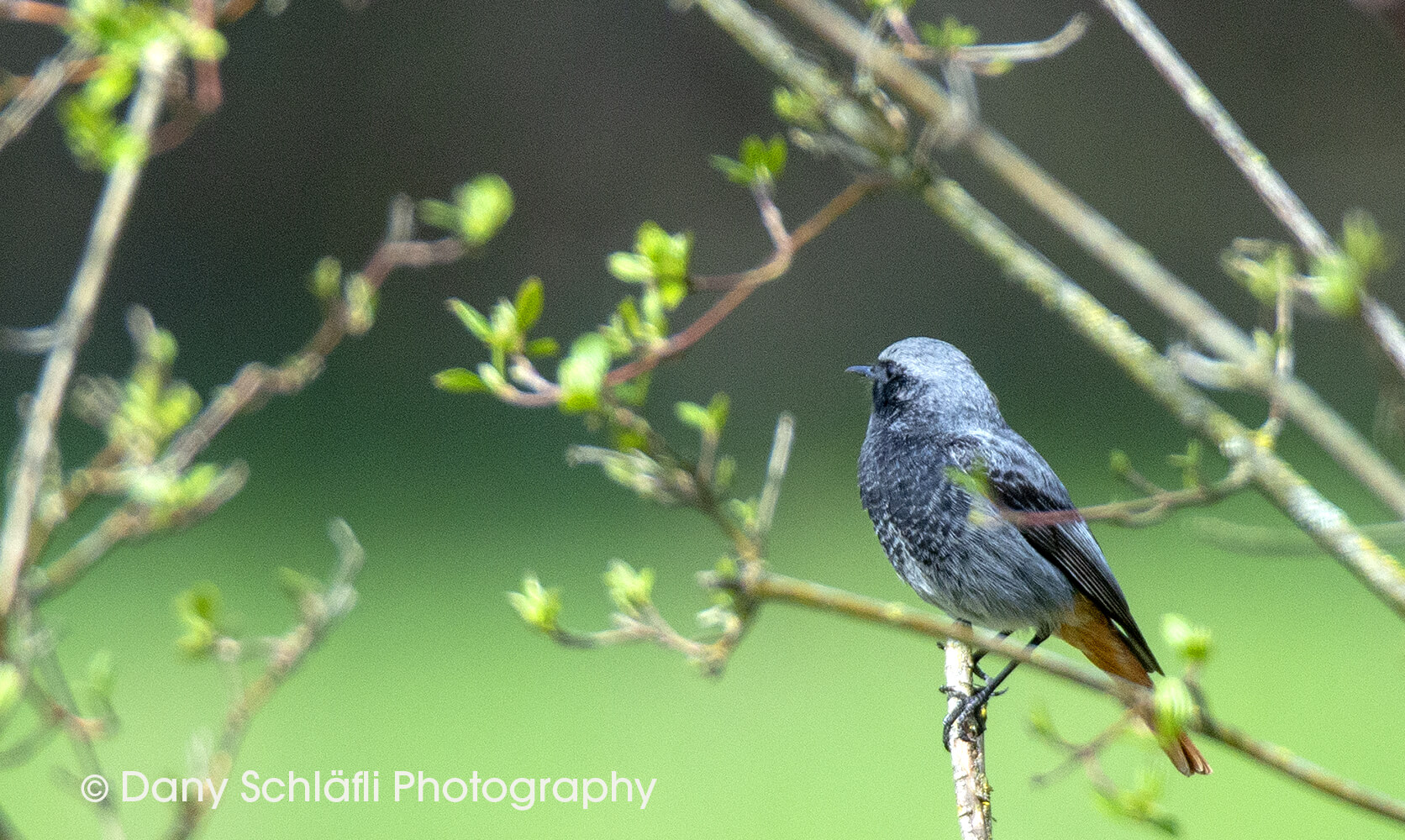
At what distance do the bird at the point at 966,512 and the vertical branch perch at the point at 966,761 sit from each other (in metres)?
0.05

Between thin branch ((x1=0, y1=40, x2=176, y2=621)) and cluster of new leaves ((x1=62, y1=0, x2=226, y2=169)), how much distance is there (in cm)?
2

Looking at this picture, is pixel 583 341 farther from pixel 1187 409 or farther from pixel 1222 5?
pixel 1222 5

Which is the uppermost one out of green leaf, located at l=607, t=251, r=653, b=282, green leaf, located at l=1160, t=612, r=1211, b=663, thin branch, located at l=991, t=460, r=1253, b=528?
thin branch, located at l=991, t=460, r=1253, b=528

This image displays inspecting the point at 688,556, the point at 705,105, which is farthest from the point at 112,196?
the point at 705,105

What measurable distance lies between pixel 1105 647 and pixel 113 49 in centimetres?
144

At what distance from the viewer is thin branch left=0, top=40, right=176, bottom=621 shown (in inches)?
44.3

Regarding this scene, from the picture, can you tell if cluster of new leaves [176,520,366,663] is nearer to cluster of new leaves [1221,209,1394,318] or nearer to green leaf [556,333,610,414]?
green leaf [556,333,610,414]

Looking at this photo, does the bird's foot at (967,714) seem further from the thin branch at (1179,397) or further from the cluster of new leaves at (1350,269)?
the cluster of new leaves at (1350,269)

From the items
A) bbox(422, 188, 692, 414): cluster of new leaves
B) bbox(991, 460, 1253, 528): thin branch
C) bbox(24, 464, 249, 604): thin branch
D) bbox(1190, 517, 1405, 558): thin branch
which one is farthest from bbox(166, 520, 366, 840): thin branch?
bbox(1190, 517, 1405, 558): thin branch

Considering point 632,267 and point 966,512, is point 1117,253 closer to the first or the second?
point 632,267

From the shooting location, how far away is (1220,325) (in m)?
0.93

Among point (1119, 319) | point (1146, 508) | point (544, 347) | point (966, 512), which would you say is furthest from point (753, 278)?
point (966, 512)

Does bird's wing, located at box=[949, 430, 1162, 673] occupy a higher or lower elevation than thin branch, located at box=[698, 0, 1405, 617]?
higher

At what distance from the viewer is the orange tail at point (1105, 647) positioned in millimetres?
1764
